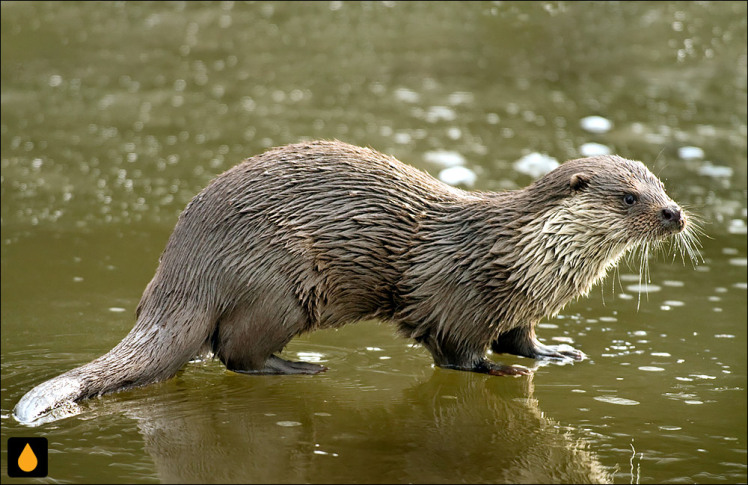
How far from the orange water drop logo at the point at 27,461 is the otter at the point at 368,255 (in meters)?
0.67

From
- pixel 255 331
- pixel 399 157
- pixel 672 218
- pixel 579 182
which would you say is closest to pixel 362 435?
pixel 255 331

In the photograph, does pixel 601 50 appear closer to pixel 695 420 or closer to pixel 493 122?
pixel 493 122

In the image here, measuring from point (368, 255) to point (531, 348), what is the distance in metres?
0.92

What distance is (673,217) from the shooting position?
14.3 ft

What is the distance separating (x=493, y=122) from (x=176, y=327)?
4.37m

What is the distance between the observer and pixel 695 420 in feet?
13.3

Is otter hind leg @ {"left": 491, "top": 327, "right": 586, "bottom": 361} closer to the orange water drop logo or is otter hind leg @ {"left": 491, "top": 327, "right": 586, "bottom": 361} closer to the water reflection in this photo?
the water reflection

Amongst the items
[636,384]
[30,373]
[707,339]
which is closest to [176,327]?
[30,373]

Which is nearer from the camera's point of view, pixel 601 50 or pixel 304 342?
pixel 304 342

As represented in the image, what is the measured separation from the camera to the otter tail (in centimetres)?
389

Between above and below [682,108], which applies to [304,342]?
below

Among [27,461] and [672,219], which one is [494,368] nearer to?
[672,219]

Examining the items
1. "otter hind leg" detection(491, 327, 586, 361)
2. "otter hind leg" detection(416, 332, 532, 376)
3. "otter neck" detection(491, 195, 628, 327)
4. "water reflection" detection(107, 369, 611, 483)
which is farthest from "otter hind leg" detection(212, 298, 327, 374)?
"otter hind leg" detection(491, 327, 586, 361)

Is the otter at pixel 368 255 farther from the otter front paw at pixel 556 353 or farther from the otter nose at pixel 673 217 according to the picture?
the otter front paw at pixel 556 353
